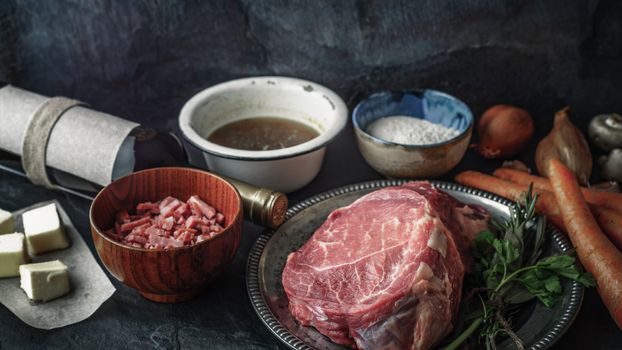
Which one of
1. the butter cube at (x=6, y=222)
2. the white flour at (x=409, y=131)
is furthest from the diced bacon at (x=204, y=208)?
the white flour at (x=409, y=131)

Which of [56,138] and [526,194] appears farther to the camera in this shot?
[56,138]

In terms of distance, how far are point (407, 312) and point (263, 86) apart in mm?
1086

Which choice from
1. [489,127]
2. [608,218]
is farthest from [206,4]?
[608,218]

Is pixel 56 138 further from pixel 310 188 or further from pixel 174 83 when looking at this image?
pixel 310 188

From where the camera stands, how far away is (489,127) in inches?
87.0

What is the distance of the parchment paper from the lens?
1.62 metres

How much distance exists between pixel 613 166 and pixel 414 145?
0.67m

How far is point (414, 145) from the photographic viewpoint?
77.3 inches

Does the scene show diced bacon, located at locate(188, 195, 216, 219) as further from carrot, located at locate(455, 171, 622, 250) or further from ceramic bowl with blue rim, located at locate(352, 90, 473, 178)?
carrot, located at locate(455, 171, 622, 250)

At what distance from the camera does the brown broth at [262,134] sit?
6.82 feet

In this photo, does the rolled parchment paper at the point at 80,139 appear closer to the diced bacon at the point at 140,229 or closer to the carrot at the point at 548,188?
the diced bacon at the point at 140,229

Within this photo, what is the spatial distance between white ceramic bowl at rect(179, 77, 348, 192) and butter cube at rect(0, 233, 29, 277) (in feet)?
1.78

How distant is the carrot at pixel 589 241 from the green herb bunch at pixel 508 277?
6 cm

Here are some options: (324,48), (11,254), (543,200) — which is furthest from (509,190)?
(11,254)
